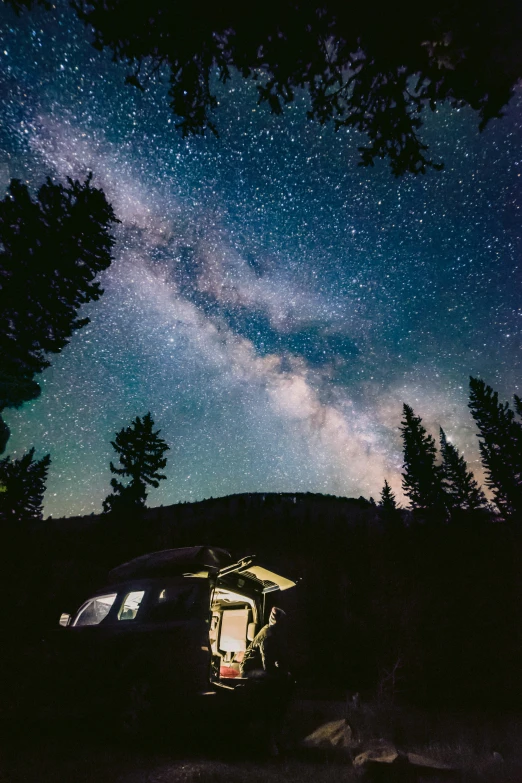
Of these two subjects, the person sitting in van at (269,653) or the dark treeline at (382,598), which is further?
the dark treeline at (382,598)

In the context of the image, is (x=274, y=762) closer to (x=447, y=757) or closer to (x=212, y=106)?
(x=447, y=757)

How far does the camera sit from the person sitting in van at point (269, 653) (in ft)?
18.7

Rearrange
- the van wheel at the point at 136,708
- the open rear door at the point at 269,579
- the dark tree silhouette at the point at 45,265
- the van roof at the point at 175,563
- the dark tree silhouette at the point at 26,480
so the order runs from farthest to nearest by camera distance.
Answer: the dark tree silhouette at the point at 26,480
the dark tree silhouette at the point at 45,265
the open rear door at the point at 269,579
the van roof at the point at 175,563
the van wheel at the point at 136,708

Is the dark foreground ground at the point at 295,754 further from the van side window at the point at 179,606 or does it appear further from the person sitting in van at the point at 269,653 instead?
Answer: the van side window at the point at 179,606

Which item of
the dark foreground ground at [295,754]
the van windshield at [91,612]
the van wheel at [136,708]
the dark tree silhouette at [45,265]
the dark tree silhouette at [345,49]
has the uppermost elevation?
the dark tree silhouette at [45,265]

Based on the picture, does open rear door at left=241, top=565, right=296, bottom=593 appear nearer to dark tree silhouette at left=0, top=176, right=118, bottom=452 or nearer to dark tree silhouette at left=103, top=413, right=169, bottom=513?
dark tree silhouette at left=0, top=176, right=118, bottom=452

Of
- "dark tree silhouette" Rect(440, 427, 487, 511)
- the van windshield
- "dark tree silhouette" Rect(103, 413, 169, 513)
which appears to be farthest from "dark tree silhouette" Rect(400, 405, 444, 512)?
the van windshield

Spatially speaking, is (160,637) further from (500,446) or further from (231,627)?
(500,446)

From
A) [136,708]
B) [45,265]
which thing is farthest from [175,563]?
[45,265]

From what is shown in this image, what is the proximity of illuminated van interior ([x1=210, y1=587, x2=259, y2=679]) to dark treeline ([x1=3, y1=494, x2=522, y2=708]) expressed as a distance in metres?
0.95

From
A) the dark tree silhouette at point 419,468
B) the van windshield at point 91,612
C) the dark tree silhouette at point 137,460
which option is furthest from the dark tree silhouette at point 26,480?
the dark tree silhouette at point 419,468

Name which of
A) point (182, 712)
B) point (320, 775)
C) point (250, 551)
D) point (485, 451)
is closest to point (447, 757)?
point (320, 775)

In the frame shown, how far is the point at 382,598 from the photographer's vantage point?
866 cm

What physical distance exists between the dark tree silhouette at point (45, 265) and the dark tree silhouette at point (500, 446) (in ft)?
141
